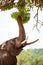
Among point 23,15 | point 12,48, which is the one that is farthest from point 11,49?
point 23,15

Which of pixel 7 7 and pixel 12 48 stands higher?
pixel 7 7

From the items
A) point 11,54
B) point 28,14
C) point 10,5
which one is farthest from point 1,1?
point 11,54

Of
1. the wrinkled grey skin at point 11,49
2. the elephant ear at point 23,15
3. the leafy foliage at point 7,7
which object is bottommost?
the wrinkled grey skin at point 11,49

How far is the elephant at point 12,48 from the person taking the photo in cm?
224

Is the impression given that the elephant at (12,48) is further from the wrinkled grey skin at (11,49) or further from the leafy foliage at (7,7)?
the leafy foliage at (7,7)

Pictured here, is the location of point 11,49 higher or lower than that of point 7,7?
lower

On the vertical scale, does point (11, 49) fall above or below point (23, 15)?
below

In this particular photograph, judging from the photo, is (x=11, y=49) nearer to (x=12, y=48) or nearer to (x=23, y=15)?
(x=12, y=48)

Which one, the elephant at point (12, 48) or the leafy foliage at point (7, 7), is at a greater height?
the leafy foliage at point (7, 7)

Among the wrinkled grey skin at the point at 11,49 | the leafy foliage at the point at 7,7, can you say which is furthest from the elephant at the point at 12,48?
the leafy foliage at the point at 7,7

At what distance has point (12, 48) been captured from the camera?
2289mm

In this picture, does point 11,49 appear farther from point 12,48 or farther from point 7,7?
point 7,7

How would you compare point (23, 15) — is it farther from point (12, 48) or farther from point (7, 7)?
point (12, 48)

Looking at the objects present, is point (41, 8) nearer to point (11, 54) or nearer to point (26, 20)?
point (26, 20)
